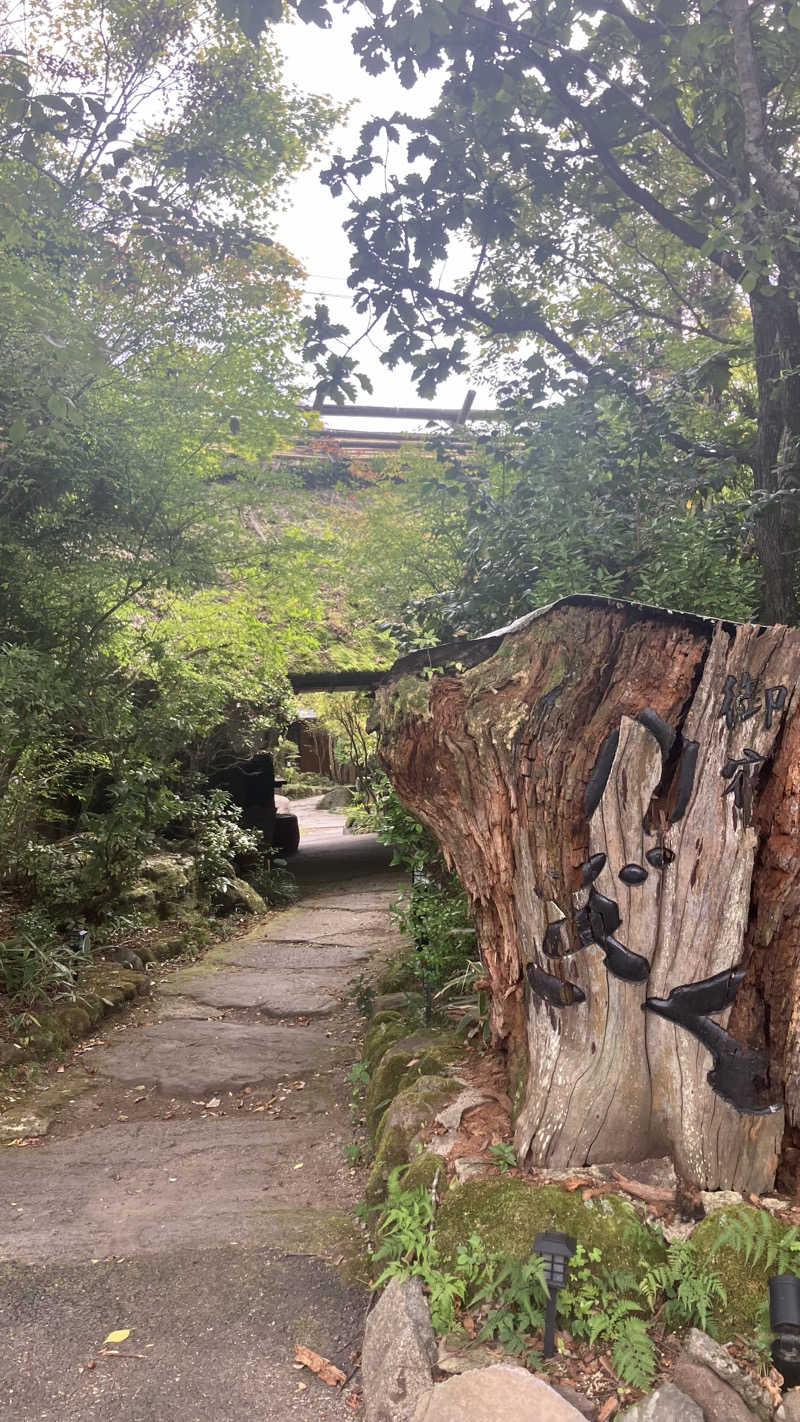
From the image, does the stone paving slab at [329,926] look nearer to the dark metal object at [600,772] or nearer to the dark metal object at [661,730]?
the dark metal object at [600,772]

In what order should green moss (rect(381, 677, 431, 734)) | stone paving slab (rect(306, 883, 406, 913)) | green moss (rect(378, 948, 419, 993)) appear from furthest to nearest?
1. stone paving slab (rect(306, 883, 406, 913))
2. green moss (rect(378, 948, 419, 993))
3. green moss (rect(381, 677, 431, 734))

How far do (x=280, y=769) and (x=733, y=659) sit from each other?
64.4 ft

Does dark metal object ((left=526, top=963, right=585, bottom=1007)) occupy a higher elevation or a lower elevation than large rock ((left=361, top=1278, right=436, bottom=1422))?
higher

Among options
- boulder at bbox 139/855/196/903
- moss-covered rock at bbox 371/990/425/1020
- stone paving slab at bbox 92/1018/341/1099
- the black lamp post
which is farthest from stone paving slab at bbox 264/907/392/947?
the black lamp post

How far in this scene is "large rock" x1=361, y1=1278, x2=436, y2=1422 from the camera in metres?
2.35

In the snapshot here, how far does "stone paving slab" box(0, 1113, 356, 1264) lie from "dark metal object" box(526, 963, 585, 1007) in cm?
143

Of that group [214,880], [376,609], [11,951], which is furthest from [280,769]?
[11,951]

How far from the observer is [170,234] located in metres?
4.80

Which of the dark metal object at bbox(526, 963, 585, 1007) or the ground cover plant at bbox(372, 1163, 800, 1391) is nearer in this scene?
the ground cover plant at bbox(372, 1163, 800, 1391)

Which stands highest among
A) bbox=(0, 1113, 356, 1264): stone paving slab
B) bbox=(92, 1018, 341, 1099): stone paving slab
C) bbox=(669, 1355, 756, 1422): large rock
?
bbox=(669, 1355, 756, 1422): large rock

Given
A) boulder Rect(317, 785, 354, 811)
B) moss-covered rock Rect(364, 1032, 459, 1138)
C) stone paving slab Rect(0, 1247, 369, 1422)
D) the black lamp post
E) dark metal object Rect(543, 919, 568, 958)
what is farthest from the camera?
boulder Rect(317, 785, 354, 811)

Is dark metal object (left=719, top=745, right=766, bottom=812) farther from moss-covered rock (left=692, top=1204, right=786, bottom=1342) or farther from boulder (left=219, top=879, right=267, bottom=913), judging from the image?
boulder (left=219, top=879, right=267, bottom=913)

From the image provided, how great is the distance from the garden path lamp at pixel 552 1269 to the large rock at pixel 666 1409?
0.26m

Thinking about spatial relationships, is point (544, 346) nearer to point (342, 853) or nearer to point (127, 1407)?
point (127, 1407)
